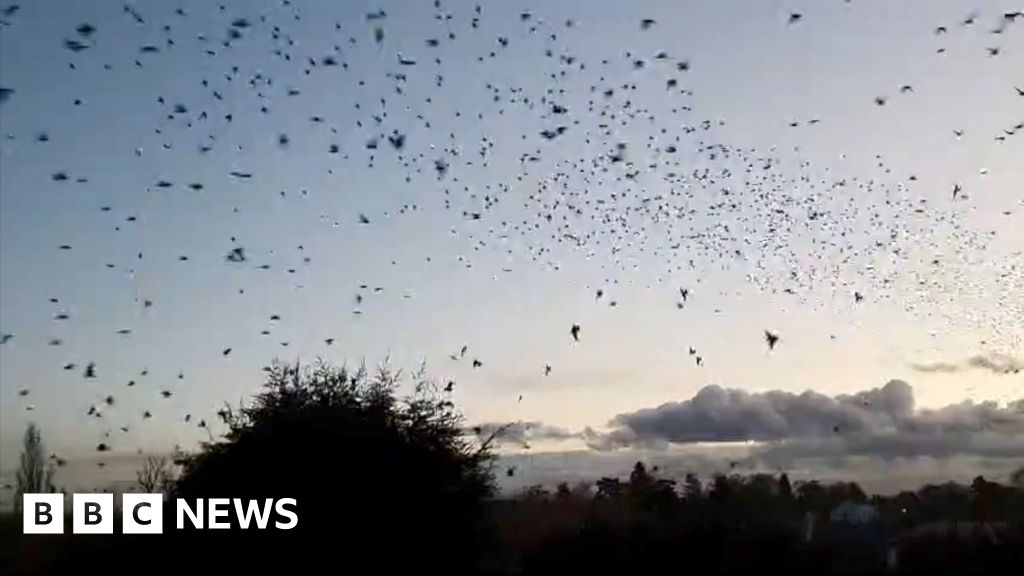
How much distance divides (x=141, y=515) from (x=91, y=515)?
1460 mm

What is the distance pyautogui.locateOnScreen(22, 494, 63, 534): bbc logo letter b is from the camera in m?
32.6

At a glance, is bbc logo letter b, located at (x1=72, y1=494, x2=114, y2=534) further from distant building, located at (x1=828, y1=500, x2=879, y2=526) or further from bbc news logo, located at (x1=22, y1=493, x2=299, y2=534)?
distant building, located at (x1=828, y1=500, x2=879, y2=526)

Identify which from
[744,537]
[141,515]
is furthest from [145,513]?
[744,537]

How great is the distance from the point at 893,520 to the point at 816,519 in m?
2.69

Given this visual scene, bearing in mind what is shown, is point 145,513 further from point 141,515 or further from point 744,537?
point 744,537

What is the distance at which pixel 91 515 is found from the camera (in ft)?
106

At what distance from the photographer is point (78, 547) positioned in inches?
1310

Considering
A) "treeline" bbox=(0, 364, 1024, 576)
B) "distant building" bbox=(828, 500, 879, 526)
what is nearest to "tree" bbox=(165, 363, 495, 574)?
"treeline" bbox=(0, 364, 1024, 576)

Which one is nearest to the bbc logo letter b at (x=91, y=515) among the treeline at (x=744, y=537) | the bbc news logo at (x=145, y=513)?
the bbc news logo at (x=145, y=513)

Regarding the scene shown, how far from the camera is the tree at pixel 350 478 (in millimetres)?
33875

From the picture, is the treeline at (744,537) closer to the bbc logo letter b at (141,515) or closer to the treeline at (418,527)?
the treeline at (418,527)

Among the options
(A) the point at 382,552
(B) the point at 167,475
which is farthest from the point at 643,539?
(B) the point at 167,475

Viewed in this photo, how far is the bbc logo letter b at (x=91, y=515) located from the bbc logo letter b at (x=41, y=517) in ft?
1.20

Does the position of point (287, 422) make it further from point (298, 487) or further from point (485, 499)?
point (485, 499)
